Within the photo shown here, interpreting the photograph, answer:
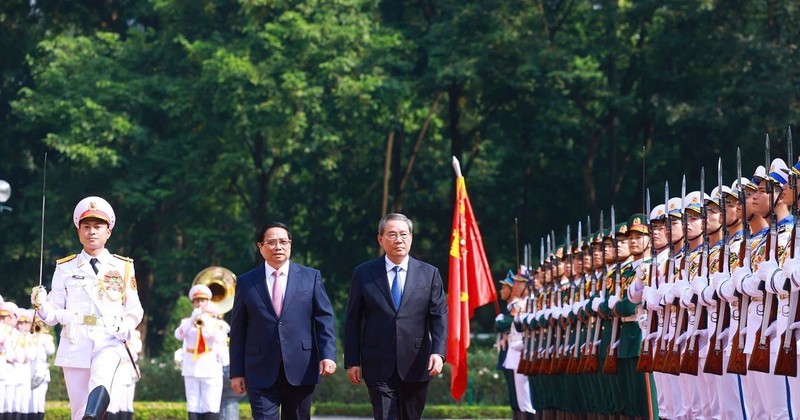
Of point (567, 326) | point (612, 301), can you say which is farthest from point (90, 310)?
point (567, 326)

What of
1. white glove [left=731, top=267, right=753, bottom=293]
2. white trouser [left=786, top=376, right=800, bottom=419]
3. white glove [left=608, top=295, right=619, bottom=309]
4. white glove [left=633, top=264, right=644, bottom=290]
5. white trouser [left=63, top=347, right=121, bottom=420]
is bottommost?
white trouser [left=786, top=376, right=800, bottom=419]

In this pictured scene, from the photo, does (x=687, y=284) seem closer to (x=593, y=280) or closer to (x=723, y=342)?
(x=723, y=342)

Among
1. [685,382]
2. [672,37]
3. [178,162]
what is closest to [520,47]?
[672,37]

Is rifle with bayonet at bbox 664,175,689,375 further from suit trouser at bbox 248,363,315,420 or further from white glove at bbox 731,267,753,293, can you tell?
suit trouser at bbox 248,363,315,420

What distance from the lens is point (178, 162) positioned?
40.4 m

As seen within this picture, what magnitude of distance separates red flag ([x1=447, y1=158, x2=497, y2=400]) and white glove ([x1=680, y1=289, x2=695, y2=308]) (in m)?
6.42

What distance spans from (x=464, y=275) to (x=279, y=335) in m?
9.06

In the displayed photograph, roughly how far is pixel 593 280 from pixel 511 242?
26.9 m

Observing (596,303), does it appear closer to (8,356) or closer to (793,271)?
(793,271)

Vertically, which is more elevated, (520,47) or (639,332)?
(520,47)

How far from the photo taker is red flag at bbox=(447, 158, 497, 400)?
18.9m

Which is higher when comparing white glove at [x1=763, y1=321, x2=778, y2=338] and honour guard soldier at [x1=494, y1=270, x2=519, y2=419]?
honour guard soldier at [x1=494, y1=270, x2=519, y2=419]

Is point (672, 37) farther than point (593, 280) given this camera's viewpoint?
Yes

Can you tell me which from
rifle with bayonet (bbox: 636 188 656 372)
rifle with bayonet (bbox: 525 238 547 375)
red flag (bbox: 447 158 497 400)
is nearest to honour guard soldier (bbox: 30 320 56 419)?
red flag (bbox: 447 158 497 400)
